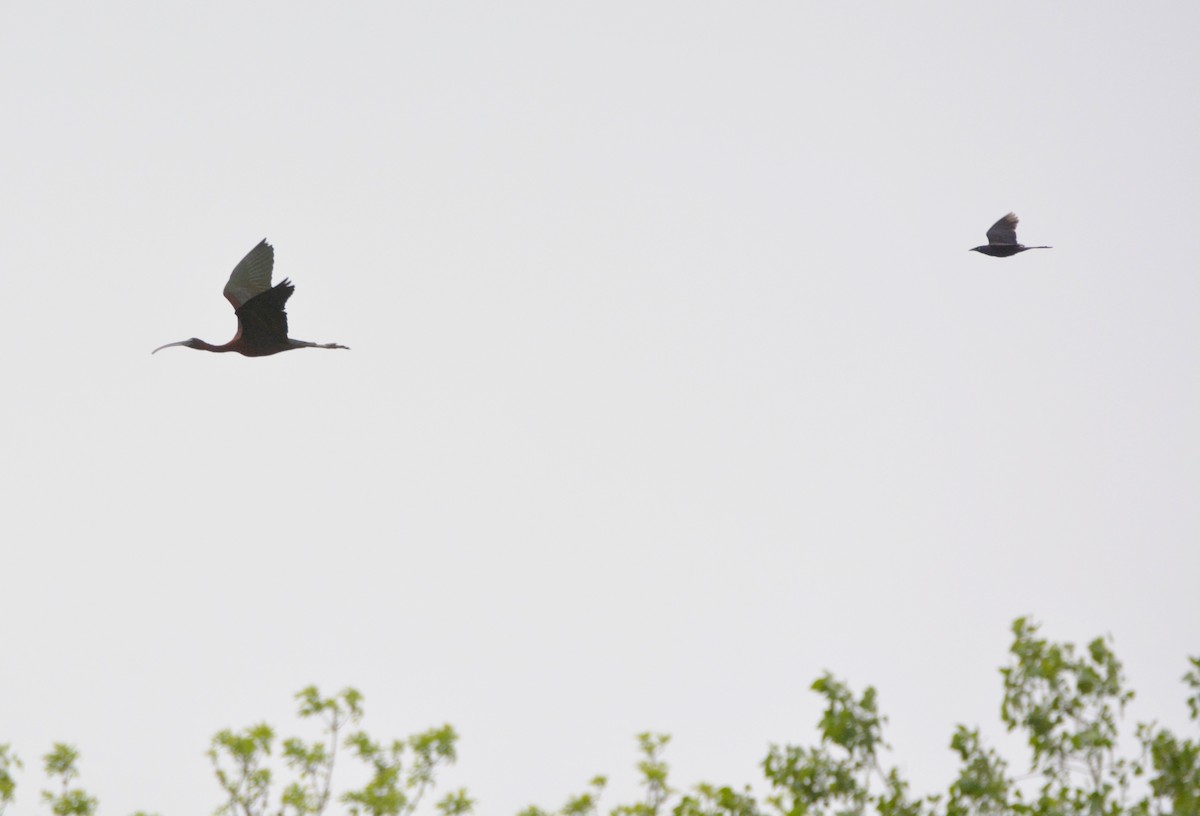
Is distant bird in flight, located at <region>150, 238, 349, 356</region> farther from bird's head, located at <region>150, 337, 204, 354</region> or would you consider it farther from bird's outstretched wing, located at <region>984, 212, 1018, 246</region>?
bird's outstretched wing, located at <region>984, 212, 1018, 246</region>

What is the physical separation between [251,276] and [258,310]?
66.6 inches

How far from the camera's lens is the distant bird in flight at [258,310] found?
1541 centimetres

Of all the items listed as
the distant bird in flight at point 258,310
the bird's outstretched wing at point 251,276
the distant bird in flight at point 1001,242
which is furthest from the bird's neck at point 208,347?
the distant bird in flight at point 1001,242

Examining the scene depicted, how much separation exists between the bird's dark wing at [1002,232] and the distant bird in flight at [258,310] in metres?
8.44

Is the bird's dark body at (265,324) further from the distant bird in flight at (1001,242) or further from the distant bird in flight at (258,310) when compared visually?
the distant bird in flight at (1001,242)

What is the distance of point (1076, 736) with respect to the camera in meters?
9.75

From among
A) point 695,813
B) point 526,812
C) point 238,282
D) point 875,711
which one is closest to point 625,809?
point 526,812

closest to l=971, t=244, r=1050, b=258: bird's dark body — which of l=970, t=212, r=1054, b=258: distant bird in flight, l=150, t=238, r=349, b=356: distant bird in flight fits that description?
l=970, t=212, r=1054, b=258: distant bird in flight

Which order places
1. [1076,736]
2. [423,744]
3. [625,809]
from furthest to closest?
[423,744]
[625,809]
[1076,736]

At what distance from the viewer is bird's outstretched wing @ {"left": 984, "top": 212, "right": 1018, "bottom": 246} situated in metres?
19.2

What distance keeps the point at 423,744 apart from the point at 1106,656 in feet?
27.6

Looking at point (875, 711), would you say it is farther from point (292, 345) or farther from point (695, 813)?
point (292, 345)

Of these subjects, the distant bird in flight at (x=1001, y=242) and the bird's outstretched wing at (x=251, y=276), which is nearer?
the bird's outstretched wing at (x=251, y=276)

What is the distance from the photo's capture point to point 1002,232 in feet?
63.5
